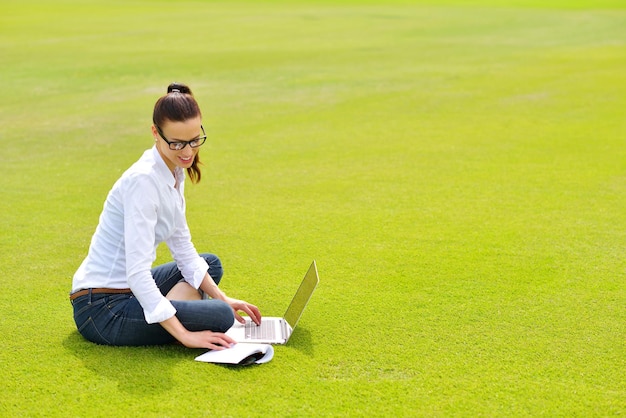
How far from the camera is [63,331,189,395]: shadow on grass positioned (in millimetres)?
3951

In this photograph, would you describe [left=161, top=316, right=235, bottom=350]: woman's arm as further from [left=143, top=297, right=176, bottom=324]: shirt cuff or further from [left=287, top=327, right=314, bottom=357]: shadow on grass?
[left=287, top=327, right=314, bottom=357]: shadow on grass

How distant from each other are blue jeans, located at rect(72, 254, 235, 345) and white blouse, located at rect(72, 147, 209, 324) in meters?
0.09

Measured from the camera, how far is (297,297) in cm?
453

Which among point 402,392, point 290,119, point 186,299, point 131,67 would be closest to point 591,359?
point 402,392

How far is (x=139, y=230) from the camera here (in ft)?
13.4

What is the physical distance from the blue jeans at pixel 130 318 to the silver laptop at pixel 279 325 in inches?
6.6

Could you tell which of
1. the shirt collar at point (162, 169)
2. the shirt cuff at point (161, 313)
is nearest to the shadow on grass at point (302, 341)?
the shirt cuff at point (161, 313)

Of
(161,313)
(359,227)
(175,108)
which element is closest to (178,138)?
(175,108)

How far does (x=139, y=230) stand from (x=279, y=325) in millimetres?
1000

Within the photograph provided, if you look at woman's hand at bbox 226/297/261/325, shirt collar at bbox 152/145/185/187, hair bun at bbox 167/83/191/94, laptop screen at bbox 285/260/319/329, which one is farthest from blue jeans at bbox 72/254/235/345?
hair bun at bbox 167/83/191/94

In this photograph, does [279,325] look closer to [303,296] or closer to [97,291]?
[303,296]

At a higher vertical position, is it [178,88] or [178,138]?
[178,88]

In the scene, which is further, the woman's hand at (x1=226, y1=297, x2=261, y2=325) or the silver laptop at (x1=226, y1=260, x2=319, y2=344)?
the woman's hand at (x1=226, y1=297, x2=261, y2=325)

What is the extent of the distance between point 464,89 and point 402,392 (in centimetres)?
1081
